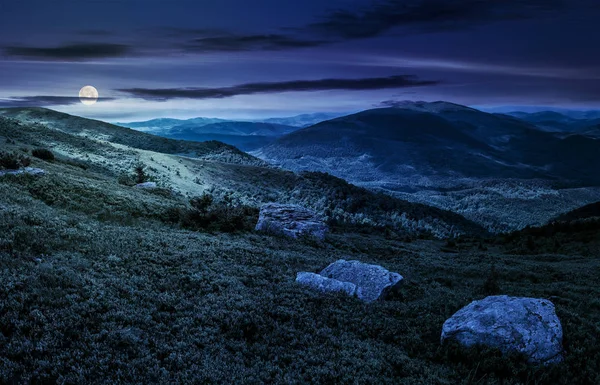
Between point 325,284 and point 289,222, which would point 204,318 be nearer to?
point 325,284

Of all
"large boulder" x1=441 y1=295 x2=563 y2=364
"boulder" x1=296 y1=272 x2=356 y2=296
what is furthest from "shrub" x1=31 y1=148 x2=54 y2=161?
"large boulder" x1=441 y1=295 x2=563 y2=364

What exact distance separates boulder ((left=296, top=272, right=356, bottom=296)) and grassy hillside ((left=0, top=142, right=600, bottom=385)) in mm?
555

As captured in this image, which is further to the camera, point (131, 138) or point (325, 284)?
point (131, 138)

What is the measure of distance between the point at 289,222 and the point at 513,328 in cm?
1685

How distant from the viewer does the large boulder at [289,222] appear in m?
23.4

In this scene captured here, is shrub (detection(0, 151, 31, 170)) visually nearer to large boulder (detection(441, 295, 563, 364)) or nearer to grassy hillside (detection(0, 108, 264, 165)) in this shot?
large boulder (detection(441, 295, 563, 364))

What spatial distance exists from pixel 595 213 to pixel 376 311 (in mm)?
73504

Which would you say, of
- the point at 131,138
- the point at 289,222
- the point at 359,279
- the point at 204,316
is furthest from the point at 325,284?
the point at 131,138

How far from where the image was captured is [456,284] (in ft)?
55.0

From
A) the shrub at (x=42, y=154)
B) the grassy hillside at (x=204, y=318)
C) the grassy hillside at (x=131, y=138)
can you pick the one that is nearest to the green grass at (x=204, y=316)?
the grassy hillside at (x=204, y=318)

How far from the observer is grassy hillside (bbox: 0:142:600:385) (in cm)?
695

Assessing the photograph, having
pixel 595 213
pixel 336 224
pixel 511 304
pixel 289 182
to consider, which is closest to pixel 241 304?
pixel 511 304

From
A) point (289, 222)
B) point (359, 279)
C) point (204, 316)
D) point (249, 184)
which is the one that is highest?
point (204, 316)

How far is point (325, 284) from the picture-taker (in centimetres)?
1224
